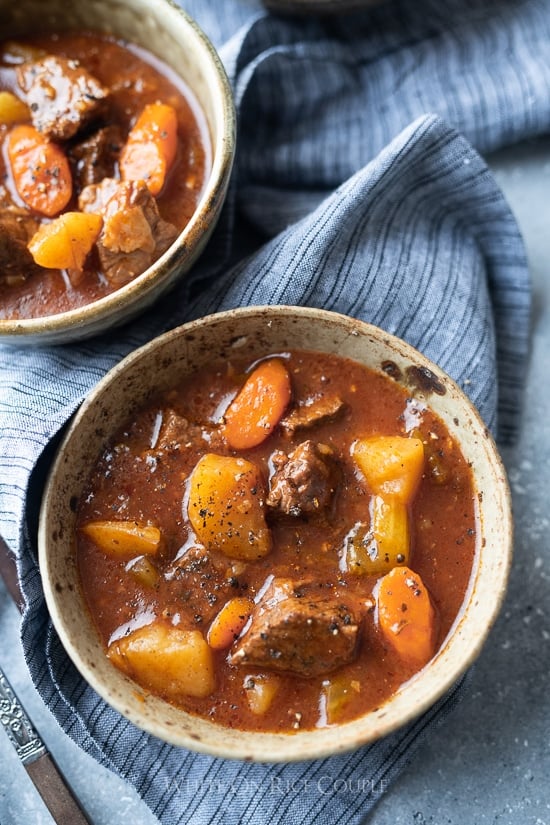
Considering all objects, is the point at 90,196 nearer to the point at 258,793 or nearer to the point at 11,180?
the point at 11,180

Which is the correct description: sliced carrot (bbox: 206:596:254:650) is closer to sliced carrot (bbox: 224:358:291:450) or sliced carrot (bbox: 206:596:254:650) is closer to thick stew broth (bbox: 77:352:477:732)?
thick stew broth (bbox: 77:352:477:732)

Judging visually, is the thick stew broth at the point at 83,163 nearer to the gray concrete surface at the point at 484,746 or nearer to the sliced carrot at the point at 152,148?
the sliced carrot at the point at 152,148

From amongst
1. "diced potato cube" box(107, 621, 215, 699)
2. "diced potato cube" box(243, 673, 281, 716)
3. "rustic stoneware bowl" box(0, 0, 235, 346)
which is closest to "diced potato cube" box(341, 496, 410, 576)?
"diced potato cube" box(243, 673, 281, 716)

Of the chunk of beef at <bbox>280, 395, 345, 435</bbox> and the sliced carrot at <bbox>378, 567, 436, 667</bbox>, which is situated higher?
the chunk of beef at <bbox>280, 395, 345, 435</bbox>

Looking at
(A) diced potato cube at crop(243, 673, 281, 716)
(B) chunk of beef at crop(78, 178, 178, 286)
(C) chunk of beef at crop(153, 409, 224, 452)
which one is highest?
(B) chunk of beef at crop(78, 178, 178, 286)

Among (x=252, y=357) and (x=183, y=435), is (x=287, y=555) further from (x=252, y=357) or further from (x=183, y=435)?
(x=252, y=357)

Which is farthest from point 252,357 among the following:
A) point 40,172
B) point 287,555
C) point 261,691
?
point 261,691
